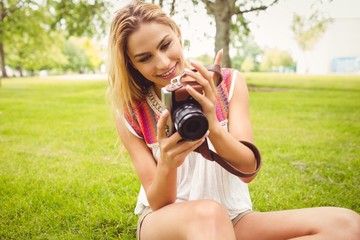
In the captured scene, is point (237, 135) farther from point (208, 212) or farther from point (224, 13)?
point (224, 13)

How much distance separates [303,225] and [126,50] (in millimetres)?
1230

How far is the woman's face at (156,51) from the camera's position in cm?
172

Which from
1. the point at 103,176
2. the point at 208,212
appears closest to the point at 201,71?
the point at 208,212

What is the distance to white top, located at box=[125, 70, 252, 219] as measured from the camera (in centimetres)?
179

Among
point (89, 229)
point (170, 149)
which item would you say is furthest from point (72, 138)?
point (170, 149)

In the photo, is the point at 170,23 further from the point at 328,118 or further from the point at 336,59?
the point at 336,59

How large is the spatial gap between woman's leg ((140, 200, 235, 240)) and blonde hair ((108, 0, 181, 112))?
0.65m

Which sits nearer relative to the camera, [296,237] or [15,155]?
[296,237]

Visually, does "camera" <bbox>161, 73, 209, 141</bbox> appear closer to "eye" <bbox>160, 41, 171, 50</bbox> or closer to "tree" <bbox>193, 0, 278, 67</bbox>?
"eye" <bbox>160, 41, 171, 50</bbox>

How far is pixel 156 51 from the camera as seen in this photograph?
5.63 feet

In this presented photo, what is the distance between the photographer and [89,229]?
2.45 metres

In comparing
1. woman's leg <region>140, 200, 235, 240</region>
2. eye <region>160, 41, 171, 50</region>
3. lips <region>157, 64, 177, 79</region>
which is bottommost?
woman's leg <region>140, 200, 235, 240</region>

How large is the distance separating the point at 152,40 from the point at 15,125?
241 inches

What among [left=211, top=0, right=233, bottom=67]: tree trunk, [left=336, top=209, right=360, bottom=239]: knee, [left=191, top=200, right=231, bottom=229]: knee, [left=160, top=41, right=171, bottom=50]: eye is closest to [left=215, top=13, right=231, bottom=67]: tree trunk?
[left=211, top=0, right=233, bottom=67]: tree trunk
